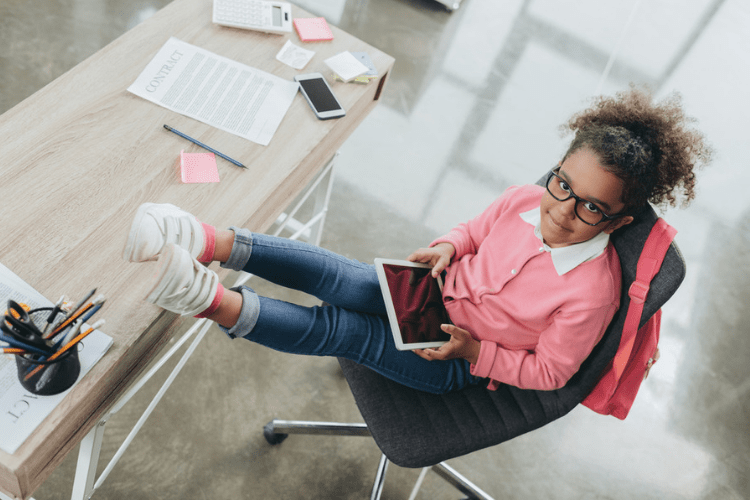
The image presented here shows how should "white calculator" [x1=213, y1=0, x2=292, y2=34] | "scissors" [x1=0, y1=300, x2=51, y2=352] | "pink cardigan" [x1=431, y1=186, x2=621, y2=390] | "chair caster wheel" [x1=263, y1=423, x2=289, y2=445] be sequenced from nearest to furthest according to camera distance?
"scissors" [x1=0, y1=300, x2=51, y2=352]
"pink cardigan" [x1=431, y1=186, x2=621, y2=390]
"white calculator" [x1=213, y1=0, x2=292, y2=34]
"chair caster wheel" [x1=263, y1=423, x2=289, y2=445]

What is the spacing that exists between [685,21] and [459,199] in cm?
272

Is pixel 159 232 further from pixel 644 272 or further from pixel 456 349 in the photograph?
pixel 644 272

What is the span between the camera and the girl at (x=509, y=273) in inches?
40.2

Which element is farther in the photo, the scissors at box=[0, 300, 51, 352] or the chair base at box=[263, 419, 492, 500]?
the chair base at box=[263, 419, 492, 500]

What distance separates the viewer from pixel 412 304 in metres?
1.19

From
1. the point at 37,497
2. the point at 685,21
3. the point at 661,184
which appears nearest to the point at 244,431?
the point at 37,497

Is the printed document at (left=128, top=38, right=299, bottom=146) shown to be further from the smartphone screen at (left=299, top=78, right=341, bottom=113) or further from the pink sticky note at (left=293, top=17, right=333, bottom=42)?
the pink sticky note at (left=293, top=17, right=333, bottom=42)

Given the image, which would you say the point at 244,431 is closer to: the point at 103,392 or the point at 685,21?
the point at 103,392

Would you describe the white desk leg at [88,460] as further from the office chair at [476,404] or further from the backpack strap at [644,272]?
the backpack strap at [644,272]

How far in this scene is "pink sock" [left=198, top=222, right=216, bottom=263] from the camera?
101 cm

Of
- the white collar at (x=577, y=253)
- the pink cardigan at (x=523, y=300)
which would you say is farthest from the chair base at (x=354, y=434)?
the white collar at (x=577, y=253)

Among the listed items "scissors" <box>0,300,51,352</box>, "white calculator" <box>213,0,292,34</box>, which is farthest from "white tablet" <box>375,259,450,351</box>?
"white calculator" <box>213,0,292,34</box>

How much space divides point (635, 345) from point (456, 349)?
1.23ft

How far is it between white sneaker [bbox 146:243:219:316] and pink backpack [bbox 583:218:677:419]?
81 cm
